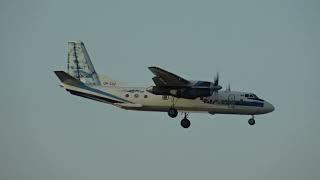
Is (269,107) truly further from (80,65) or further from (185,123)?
(80,65)

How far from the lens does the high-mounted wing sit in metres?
52.8

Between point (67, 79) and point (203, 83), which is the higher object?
point (67, 79)

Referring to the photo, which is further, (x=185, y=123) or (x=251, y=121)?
(x=185, y=123)

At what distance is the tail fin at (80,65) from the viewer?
59.0 metres

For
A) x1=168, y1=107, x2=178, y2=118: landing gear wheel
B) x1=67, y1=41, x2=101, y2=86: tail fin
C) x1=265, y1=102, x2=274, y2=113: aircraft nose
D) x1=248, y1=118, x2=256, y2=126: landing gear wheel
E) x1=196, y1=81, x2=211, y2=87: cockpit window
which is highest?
x1=67, y1=41, x2=101, y2=86: tail fin

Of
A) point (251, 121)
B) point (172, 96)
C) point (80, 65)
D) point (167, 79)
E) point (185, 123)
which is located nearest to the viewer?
point (167, 79)

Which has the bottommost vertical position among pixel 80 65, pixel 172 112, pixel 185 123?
pixel 185 123

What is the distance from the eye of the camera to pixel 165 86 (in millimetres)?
54344

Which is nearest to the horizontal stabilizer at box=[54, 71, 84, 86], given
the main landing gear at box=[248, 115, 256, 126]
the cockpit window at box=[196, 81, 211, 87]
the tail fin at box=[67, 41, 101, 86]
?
the tail fin at box=[67, 41, 101, 86]

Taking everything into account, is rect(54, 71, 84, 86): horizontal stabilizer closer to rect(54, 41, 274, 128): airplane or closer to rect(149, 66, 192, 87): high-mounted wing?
rect(54, 41, 274, 128): airplane

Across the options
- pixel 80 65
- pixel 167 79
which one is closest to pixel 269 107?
pixel 167 79

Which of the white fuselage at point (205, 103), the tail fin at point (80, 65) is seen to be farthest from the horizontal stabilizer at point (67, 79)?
the white fuselage at point (205, 103)

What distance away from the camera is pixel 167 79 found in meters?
53.7

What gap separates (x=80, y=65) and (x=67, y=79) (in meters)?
3.78
